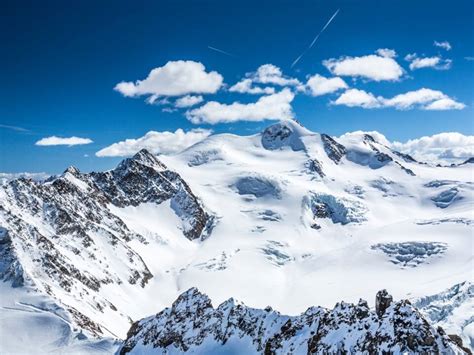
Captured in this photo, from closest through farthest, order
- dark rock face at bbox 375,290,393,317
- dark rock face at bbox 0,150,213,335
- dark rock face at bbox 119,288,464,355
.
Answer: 1. dark rock face at bbox 119,288,464,355
2. dark rock face at bbox 375,290,393,317
3. dark rock face at bbox 0,150,213,335

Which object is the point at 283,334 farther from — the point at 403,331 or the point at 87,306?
the point at 87,306

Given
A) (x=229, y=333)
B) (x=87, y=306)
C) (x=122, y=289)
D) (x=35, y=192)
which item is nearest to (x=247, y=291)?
(x=122, y=289)

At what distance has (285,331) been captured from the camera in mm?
63375

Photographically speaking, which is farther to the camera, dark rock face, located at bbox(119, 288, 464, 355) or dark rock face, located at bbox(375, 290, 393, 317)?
dark rock face, located at bbox(375, 290, 393, 317)

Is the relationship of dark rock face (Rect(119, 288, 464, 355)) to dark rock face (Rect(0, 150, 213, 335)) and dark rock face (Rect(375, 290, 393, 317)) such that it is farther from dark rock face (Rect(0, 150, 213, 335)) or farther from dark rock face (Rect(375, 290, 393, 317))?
dark rock face (Rect(0, 150, 213, 335))

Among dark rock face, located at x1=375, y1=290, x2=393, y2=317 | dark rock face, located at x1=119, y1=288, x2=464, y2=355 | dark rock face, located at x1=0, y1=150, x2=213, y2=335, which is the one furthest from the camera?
dark rock face, located at x1=0, y1=150, x2=213, y2=335

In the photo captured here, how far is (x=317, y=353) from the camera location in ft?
171

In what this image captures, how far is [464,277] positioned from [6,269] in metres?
158

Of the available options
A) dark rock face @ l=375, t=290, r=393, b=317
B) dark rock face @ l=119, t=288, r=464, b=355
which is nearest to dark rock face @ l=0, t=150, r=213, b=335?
dark rock face @ l=119, t=288, r=464, b=355

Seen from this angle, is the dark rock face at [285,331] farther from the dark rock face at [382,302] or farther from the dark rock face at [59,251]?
the dark rock face at [59,251]

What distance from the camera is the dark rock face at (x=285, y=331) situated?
43.2m

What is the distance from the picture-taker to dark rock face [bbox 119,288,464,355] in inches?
1703

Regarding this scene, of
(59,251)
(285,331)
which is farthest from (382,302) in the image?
(59,251)

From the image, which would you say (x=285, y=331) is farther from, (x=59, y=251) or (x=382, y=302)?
(x=59, y=251)
